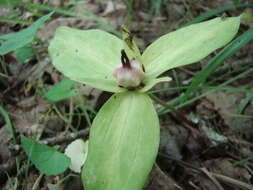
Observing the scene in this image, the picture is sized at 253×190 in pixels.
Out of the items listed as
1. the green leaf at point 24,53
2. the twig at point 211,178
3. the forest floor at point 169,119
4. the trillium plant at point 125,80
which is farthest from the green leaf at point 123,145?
the green leaf at point 24,53

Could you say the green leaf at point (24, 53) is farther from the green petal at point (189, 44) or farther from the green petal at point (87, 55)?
the green petal at point (189, 44)

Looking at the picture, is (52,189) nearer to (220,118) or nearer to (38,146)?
(38,146)

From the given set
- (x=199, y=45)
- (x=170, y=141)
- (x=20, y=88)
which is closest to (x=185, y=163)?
(x=170, y=141)

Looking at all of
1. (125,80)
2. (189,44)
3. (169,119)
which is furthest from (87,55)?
(169,119)

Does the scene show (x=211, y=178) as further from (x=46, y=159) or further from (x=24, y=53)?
(x=24, y=53)

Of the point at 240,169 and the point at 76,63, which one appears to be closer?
the point at 76,63

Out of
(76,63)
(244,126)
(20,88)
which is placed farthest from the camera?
(20,88)

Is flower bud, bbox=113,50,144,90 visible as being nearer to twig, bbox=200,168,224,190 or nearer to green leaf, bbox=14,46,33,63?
twig, bbox=200,168,224,190
